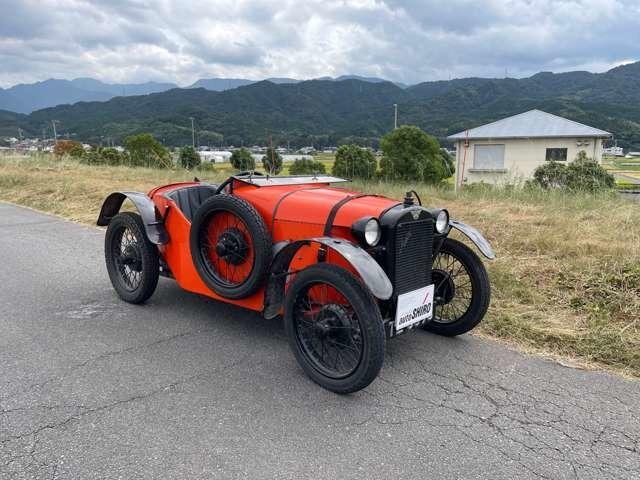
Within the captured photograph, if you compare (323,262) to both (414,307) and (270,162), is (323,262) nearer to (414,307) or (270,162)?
(414,307)

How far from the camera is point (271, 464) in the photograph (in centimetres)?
224

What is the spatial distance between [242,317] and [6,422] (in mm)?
1898

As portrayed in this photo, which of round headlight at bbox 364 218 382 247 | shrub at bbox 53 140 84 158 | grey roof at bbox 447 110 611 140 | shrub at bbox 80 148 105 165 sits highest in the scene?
grey roof at bbox 447 110 611 140

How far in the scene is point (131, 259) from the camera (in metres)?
4.48

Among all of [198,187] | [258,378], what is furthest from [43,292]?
[258,378]

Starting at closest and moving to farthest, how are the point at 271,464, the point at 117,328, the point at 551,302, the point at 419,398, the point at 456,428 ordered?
the point at 271,464
the point at 456,428
the point at 419,398
the point at 117,328
the point at 551,302

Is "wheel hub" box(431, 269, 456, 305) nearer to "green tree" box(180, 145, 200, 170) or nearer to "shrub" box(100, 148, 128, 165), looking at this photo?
"green tree" box(180, 145, 200, 170)

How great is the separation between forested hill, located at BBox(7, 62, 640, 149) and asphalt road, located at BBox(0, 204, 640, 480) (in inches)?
1624

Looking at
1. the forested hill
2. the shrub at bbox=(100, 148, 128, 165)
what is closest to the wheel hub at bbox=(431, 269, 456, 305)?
the shrub at bbox=(100, 148, 128, 165)

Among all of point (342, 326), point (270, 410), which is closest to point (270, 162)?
point (342, 326)

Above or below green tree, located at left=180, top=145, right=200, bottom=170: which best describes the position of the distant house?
above

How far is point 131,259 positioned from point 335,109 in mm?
108351

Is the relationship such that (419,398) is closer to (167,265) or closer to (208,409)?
(208,409)

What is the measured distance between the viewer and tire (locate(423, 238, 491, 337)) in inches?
140
